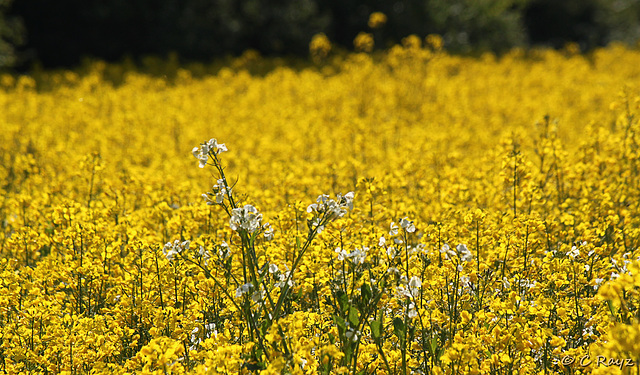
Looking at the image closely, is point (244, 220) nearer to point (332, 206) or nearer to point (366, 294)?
point (332, 206)

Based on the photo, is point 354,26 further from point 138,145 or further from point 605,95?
point 138,145

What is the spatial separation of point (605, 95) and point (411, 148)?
5057 mm

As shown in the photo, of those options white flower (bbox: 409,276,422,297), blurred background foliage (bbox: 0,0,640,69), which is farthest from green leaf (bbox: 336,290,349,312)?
blurred background foliage (bbox: 0,0,640,69)

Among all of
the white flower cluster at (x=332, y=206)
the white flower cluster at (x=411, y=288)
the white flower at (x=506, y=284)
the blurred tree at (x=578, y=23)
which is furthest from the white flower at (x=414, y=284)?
the blurred tree at (x=578, y=23)

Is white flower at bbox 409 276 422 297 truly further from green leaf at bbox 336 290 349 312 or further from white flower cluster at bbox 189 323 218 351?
white flower cluster at bbox 189 323 218 351

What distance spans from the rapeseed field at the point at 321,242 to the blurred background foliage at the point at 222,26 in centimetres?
503

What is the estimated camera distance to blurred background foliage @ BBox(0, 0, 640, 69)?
1331 cm

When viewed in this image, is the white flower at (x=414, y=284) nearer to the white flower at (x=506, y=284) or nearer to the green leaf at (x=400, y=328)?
the green leaf at (x=400, y=328)

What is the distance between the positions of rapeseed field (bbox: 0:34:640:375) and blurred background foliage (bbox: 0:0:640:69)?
16.5ft

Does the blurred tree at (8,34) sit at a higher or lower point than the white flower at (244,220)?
higher

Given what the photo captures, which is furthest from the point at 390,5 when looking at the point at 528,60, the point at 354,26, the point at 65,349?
the point at 65,349

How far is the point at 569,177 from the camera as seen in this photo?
14.3ft

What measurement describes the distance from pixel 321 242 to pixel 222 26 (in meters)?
11.3

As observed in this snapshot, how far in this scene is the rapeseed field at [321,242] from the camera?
7.94ft
